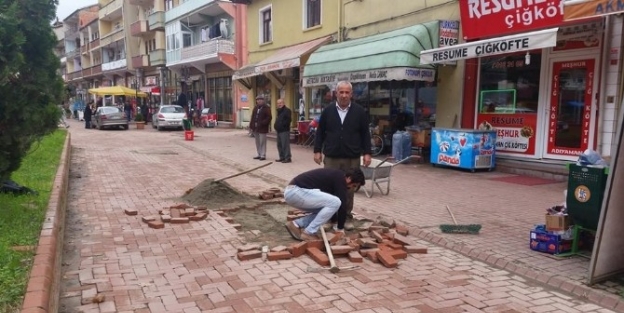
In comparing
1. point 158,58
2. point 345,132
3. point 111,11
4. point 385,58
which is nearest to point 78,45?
point 111,11

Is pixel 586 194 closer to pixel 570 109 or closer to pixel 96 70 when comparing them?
pixel 570 109

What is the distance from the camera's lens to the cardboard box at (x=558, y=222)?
505cm

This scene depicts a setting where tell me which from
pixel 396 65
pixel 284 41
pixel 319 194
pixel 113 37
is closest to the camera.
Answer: pixel 319 194

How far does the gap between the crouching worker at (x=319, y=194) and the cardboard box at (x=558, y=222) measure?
6.59 ft

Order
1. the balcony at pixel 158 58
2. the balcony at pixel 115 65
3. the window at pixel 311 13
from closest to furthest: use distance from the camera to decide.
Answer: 1. the window at pixel 311 13
2. the balcony at pixel 158 58
3. the balcony at pixel 115 65

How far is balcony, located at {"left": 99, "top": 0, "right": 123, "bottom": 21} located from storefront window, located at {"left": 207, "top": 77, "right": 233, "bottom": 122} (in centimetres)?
2032

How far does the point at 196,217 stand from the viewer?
6691 millimetres

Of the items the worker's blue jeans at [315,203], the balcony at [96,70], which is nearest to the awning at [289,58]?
the worker's blue jeans at [315,203]

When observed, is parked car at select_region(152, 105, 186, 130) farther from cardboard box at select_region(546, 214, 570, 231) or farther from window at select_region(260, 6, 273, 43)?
cardboard box at select_region(546, 214, 570, 231)

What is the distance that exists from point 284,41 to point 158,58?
19532 millimetres

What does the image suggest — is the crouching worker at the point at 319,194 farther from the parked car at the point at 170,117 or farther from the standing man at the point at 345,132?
the parked car at the point at 170,117

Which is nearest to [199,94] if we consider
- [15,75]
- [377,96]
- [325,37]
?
[325,37]

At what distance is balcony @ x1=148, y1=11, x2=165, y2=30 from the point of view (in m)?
36.7

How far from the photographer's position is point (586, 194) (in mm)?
4742
